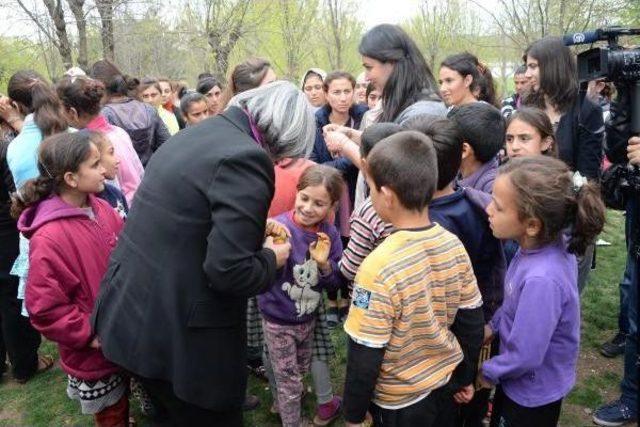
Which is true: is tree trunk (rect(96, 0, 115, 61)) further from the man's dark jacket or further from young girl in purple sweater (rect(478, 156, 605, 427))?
young girl in purple sweater (rect(478, 156, 605, 427))

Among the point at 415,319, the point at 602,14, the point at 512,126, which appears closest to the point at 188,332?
the point at 415,319

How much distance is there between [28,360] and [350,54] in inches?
865

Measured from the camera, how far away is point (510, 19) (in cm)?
1023

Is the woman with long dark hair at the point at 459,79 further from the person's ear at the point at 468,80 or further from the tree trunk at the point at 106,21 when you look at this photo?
the tree trunk at the point at 106,21

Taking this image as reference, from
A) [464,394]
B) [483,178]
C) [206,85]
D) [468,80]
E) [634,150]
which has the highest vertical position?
[206,85]

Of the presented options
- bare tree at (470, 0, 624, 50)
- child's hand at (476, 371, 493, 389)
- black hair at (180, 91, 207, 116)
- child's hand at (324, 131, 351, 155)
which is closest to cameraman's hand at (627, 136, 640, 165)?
child's hand at (476, 371, 493, 389)

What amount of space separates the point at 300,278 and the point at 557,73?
7.73ft

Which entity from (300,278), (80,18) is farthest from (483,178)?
(80,18)

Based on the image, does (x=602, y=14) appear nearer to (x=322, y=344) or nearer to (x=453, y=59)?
(x=453, y=59)

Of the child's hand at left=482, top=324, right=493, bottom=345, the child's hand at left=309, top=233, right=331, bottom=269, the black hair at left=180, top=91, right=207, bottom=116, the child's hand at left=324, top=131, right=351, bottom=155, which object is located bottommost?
the child's hand at left=482, top=324, right=493, bottom=345

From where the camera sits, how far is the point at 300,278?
2.53 meters

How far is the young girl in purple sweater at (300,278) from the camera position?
8.21 ft

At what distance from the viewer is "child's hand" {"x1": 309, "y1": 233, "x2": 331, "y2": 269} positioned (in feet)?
Answer: 8.14

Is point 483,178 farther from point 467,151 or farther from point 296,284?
point 296,284
